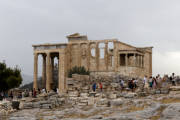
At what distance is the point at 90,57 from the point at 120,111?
49414mm

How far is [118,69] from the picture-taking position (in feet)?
228

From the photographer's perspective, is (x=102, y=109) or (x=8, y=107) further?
(x=8, y=107)

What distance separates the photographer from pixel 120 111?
75.5ft

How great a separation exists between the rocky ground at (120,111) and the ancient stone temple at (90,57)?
136ft

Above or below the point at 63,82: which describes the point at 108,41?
above

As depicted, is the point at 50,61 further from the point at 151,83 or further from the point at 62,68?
the point at 151,83

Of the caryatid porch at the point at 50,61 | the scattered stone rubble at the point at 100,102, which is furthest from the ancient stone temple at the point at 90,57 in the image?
the scattered stone rubble at the point at 100,102

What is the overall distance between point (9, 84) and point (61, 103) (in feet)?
111

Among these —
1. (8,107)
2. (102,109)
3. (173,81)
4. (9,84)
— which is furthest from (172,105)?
(9,84)

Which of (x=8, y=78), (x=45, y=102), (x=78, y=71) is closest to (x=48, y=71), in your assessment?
(x=78, y=71)

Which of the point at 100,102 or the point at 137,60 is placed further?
the point at 137,60

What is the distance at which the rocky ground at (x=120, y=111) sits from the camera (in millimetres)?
20359

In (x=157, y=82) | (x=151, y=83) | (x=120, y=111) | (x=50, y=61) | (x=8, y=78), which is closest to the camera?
(x=120, y=111)

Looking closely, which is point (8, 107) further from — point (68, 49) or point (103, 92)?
point (68, 49)
